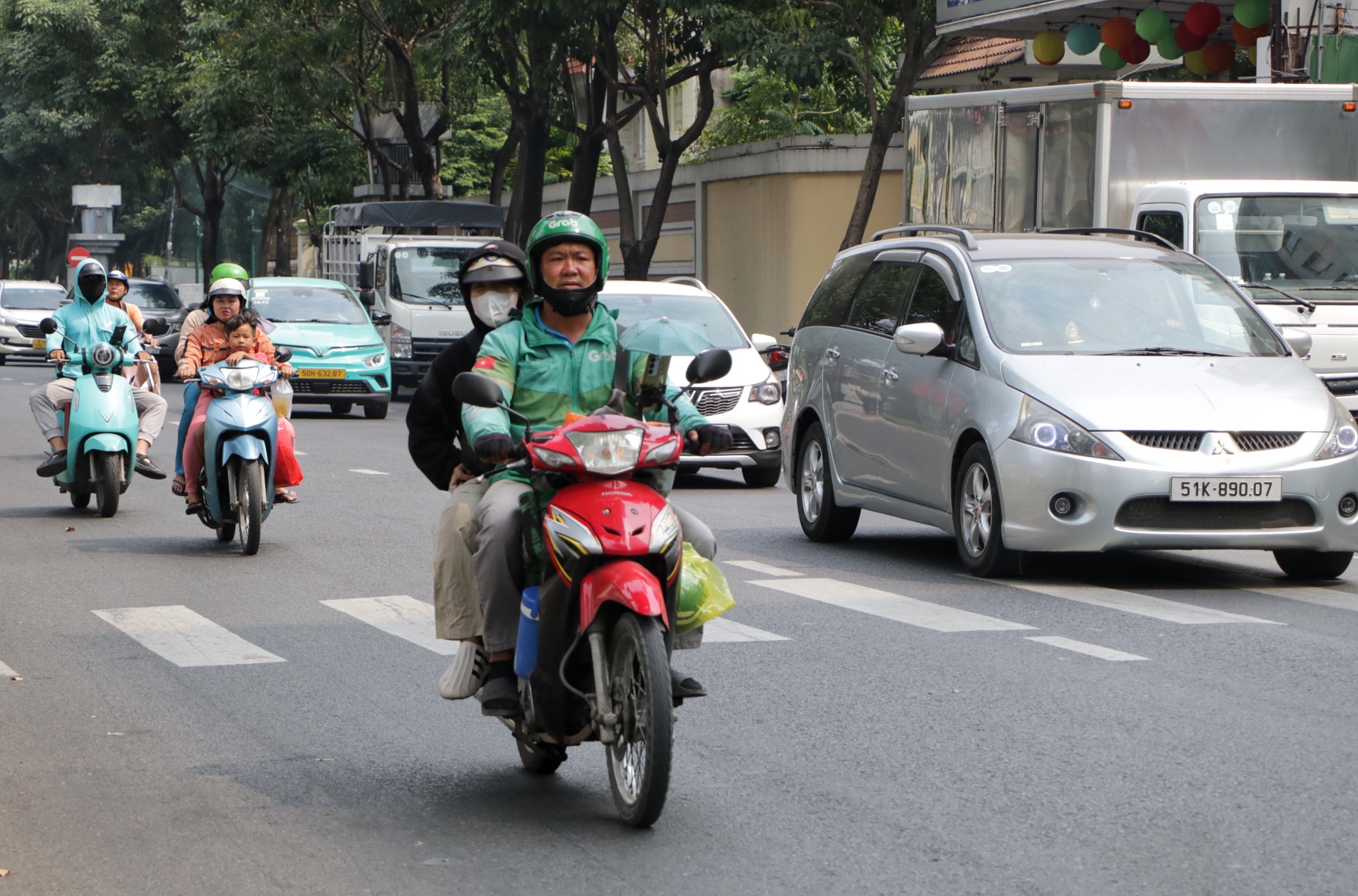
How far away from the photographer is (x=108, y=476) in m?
13.7

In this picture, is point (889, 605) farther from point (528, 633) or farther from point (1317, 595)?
point (528, 633)

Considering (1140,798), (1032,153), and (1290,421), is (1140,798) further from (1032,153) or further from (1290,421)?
(1032,153)

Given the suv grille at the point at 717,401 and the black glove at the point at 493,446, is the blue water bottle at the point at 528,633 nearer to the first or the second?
the black glove at the point at 493,446

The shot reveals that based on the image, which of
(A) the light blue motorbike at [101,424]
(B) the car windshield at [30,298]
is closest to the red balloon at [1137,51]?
(A) the light blue motorbike at [101,424]

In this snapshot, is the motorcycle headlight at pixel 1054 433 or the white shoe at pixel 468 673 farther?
the motorcycle headlight at pixel 1054 433

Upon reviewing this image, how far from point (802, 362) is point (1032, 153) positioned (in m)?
4.90

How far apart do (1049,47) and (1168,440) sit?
16.4 meters

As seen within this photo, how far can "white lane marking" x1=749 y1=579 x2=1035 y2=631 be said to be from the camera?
8805 mm

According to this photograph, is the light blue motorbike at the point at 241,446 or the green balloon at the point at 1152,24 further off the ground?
the green balloon at the point at 1152,24

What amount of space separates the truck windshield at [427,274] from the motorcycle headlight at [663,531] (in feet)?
77.2

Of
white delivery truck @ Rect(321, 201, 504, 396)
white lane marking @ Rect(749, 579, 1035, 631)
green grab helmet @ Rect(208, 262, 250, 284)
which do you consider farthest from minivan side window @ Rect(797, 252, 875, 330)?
white delivery truck @ Rect(321, 201, 504, 396)

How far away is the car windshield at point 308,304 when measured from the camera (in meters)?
25.9

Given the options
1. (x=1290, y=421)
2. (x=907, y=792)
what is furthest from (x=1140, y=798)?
(x=1290, y=421)

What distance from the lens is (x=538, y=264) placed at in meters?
5.62
